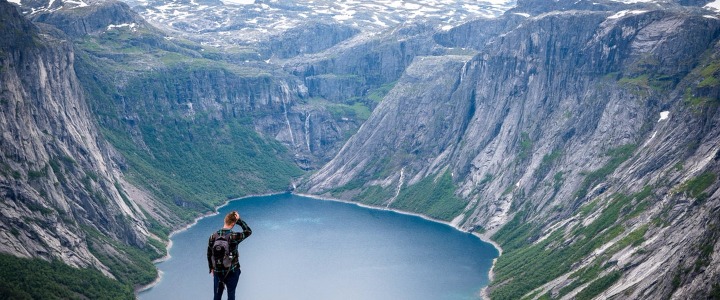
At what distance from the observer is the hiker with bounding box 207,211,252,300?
99.0ft

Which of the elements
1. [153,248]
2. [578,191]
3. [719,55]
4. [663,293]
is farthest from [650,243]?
[153,248]

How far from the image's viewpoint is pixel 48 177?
160875mm

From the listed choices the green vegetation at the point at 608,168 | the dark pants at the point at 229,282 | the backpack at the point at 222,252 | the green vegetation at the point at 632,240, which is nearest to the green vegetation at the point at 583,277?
the green vegetation at the point at 632,240

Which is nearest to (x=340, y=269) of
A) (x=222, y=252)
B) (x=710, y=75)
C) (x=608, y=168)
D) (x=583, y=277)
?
(x=583, y=277)

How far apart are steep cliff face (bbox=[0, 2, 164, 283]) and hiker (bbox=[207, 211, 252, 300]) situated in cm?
11334

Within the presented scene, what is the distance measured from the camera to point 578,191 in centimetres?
18450

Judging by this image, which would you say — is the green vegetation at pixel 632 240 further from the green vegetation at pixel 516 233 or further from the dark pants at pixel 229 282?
the dark pants at pixel 229 282

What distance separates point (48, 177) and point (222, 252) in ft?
459

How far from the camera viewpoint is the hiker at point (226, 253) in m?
30.2

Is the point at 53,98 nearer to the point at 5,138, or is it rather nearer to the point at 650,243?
the point at 5,138

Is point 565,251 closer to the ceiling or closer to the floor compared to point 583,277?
closer to the floor

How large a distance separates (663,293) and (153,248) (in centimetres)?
10975

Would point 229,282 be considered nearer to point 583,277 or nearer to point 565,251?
point 583,277

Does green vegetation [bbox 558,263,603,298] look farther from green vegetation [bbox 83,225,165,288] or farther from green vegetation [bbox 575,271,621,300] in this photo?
green vegetation [bbox 83,225,165,288]
